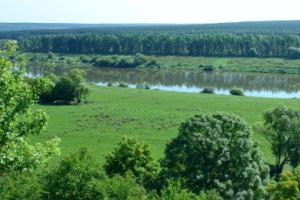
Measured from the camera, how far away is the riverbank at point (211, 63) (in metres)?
127

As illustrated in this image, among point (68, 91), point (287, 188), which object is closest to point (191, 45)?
point (68, 91)

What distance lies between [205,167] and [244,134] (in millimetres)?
2961

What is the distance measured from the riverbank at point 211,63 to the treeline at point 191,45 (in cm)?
928

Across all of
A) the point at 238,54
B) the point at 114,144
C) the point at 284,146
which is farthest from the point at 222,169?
the point at 238,54

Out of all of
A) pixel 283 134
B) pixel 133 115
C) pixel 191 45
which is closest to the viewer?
pixel 283 134

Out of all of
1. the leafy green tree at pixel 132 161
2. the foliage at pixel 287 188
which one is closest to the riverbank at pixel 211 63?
the leafy green tree at pixel 132 161

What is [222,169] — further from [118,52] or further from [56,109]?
A: [118,52]

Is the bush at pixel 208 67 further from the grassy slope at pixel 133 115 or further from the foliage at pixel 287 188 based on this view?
the foliage at pixel 287 188

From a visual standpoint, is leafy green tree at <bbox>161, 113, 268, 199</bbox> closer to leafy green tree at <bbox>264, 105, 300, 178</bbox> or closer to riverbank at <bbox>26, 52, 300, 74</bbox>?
leafy green tree at <bbox>264, 105, 300, 178</bbox>

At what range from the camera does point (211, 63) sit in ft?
456

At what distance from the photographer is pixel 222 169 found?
2691 cm

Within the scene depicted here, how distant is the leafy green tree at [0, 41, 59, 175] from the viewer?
1052cm

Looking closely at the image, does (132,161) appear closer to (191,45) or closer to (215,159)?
(215,159)

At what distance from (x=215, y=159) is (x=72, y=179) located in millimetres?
9114
